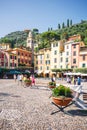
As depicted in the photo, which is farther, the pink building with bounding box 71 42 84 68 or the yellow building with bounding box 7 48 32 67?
the yellow building with bounding box 7 48 32 67

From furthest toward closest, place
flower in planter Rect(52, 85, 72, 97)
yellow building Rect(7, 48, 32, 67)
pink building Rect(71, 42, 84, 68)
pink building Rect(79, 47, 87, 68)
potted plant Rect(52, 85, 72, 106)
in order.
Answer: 1. yellow building Rect(7, 48, 32, 67)
2. pink building Rect(71, 42, 84, 68)
3. pink building Rect(79, 47, 87, 68)
4. flower in planter Rect(52, 85, 72, 97)
5. potted plant Rect(52, 85, 72, 106)

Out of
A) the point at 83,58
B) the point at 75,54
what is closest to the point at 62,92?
the point at 83,58

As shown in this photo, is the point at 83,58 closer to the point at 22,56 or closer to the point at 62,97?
the point at 22,56

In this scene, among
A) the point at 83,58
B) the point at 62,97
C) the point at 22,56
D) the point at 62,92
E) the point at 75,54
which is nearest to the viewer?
the point at 62,97

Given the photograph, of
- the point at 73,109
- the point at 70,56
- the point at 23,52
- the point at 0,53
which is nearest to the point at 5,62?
the point at 0,53

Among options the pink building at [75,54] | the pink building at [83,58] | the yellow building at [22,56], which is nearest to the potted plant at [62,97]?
the pink building at [83,58]

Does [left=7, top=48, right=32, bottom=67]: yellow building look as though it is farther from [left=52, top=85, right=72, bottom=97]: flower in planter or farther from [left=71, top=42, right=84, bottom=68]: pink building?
[left=52, top=85, right=72, bottom=97]: flower in planter

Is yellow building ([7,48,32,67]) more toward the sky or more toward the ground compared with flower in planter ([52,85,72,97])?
more toward the sky

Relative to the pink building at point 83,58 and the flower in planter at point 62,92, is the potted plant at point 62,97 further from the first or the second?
the pink building at point 83,58

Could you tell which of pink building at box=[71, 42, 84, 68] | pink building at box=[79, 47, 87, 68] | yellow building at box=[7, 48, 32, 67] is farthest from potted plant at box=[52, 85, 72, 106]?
yellow building at box=[7, 48, 32, 67]

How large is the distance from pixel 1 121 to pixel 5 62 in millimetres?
66644

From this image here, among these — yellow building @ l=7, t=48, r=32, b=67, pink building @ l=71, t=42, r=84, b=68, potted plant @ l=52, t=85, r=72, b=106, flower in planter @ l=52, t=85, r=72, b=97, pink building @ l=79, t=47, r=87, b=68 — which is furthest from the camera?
yellow building @ l=7, t=48, r=32, b=67

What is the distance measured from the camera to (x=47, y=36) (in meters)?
94.1

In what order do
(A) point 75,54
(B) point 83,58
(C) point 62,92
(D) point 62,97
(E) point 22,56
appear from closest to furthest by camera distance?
(D) point 62,97
(C) point 62,92
(B) point 83,58
(A) point 75,54
(E) point 22,56
